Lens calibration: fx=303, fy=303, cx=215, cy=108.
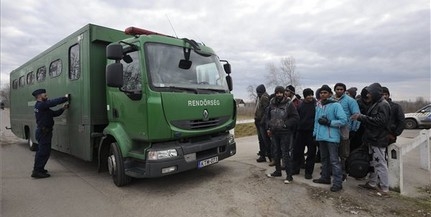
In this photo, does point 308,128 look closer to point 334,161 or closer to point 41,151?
point 334,161

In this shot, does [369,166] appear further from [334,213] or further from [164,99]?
[164,99]

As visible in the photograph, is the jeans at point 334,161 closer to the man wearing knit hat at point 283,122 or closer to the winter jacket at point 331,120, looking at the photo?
the winter jacket at point 331,120

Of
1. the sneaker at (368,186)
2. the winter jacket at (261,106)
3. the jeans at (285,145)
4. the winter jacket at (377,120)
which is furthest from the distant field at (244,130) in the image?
the winter jacket at (377,120)

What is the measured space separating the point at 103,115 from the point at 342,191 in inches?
187

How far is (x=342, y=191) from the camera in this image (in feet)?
16.6

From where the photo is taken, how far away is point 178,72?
216 inches

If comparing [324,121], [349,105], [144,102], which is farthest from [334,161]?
[144,102]

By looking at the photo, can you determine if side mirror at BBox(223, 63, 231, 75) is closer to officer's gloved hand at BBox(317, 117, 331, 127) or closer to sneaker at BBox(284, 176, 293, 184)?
officer's gloved hand at BBox(317, 117, 331, 127)

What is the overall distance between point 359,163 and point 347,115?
2.76 feet

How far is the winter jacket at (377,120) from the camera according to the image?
15.9 ft

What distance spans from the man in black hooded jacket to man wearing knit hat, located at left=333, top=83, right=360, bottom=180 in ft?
0.69

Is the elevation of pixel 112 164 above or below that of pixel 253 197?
above

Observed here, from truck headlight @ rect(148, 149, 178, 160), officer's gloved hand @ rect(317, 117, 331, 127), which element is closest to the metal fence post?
officer's gloved hand @ rect(317, 117, 331, 127)

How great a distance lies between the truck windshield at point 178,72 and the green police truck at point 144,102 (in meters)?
0.02
